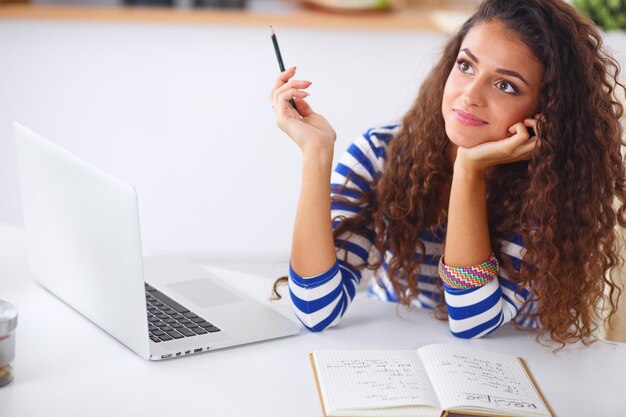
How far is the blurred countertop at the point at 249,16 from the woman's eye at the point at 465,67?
4.97 ft

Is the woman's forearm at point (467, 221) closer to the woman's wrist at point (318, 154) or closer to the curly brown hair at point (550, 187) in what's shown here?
the curly brown hair at point (550, 187)

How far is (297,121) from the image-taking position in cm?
148

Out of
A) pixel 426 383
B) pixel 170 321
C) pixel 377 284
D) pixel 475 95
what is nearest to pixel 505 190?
pixel 475 95

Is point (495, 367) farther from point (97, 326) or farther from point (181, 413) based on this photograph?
point (97, 326)

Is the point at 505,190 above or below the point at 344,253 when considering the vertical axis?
above

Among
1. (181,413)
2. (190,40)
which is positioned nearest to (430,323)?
(181,413)

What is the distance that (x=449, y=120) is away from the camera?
4.77 feet

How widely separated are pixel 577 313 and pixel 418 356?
34 centimetres

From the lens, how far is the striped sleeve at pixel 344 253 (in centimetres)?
140

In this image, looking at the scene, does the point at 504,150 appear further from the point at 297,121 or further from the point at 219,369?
the point at 219,369

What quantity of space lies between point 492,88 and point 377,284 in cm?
52

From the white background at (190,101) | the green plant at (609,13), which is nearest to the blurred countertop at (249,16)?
the white background at (190,101)

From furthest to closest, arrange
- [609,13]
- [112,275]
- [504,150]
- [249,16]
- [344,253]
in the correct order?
[249,16], [609,13], [344,253], [504,150], [112,275]

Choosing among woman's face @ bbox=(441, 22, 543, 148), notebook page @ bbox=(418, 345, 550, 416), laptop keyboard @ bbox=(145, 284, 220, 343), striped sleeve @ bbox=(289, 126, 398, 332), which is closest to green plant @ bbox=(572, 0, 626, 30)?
striped sleeve @ bbox=(289, 126, 398, 332)
